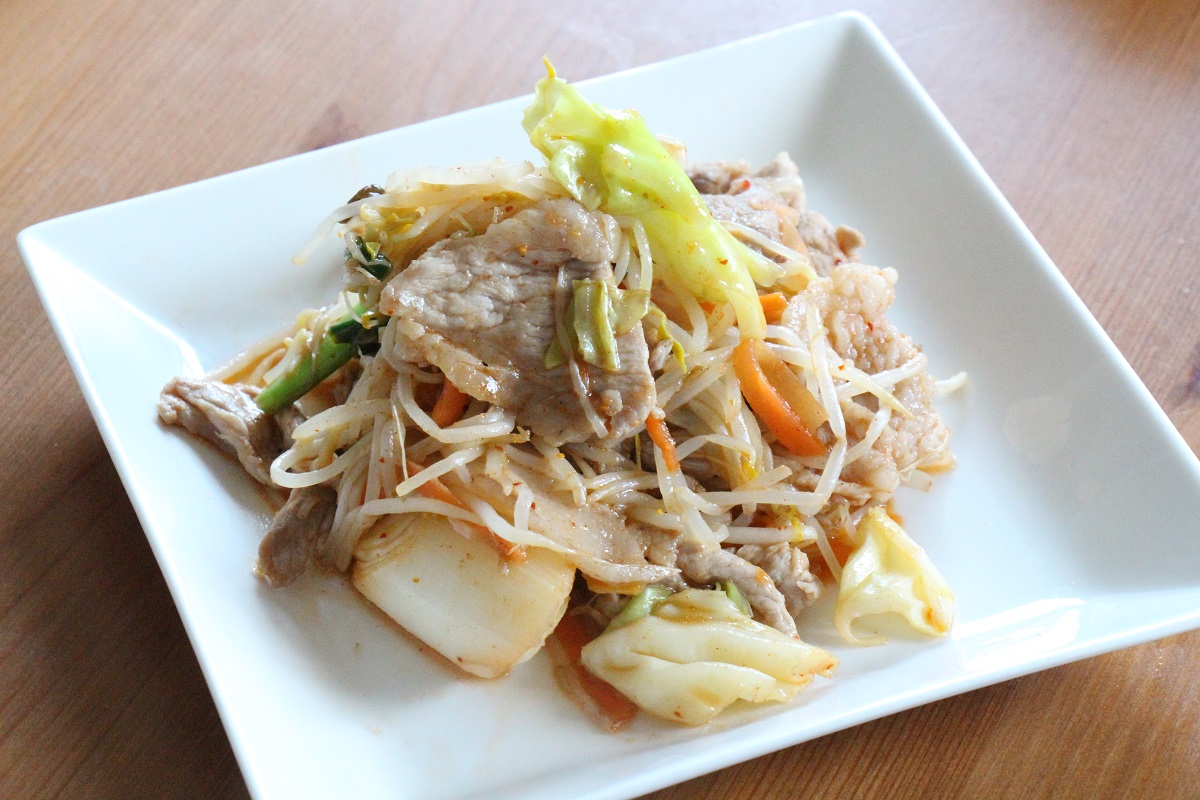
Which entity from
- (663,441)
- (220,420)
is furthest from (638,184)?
(220,420)

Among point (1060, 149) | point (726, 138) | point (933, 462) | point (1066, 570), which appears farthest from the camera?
A: point (1060, 149)

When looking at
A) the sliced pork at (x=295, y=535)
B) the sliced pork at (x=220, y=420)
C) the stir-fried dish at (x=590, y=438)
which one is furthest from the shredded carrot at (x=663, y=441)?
the sliced pork at (x=220, y=420)

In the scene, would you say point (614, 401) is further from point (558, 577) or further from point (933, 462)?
point (933, 462)

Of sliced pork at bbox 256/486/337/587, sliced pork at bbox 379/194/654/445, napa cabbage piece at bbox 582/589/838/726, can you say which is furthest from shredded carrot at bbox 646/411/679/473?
sliced pork at bbox 256/486/337/587

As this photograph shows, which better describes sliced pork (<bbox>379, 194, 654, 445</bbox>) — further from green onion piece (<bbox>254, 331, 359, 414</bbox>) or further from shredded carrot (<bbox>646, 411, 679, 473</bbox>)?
green onion piece (<bbox>254, 331, 359, 414</bbox>)

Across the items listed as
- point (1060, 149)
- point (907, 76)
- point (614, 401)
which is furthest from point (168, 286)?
point (1060, 149)

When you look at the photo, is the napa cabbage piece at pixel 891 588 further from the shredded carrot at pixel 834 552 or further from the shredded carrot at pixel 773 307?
the shredded carrot at pixel 773 307
